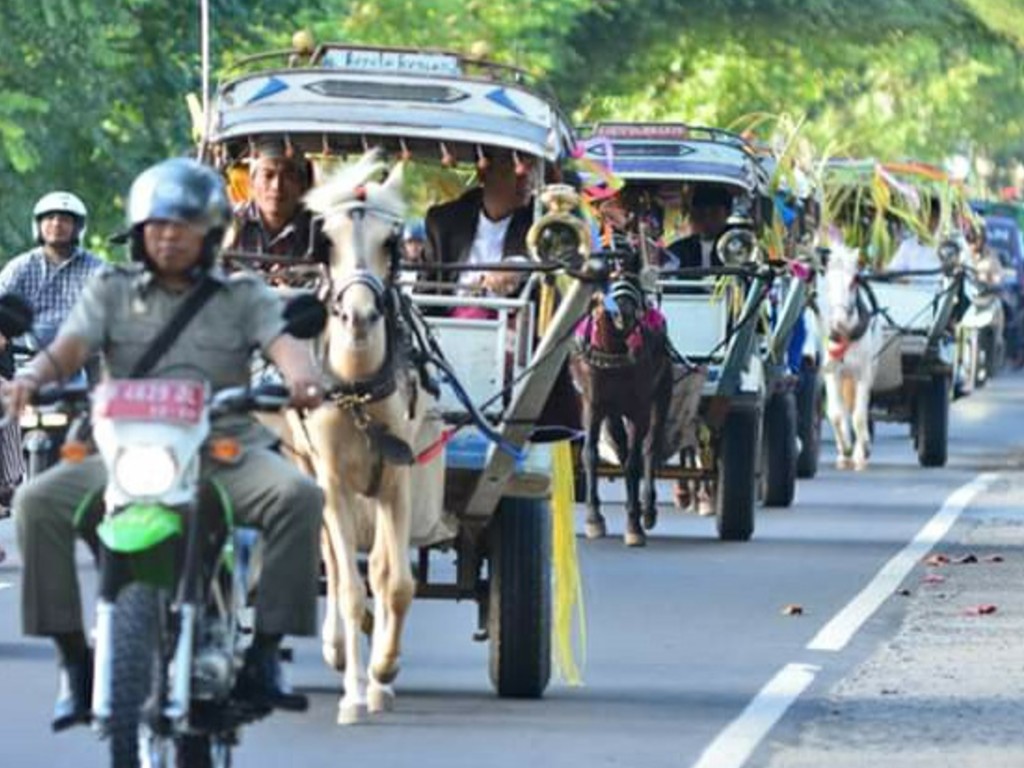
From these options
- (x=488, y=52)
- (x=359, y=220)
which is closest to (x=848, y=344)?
(x=488, y=52)

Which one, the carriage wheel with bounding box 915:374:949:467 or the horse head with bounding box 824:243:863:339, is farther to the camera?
the carriage wheel with bounding box 915:374:949:467


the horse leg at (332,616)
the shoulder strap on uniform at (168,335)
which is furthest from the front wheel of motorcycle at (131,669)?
the horse leg at (332,616)

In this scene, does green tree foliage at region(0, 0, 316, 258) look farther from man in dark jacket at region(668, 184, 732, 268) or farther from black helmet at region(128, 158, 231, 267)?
black helmet at region(128, 158, 231, 267)

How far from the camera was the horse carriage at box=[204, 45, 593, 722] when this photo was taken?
13758 millimetres

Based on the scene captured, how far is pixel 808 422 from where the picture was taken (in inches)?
1237

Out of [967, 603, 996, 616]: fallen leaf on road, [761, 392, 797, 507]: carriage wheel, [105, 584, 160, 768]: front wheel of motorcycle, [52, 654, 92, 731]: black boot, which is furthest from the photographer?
[761, 392, 797, 507]: carriage wheel

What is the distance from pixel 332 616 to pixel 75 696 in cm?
366

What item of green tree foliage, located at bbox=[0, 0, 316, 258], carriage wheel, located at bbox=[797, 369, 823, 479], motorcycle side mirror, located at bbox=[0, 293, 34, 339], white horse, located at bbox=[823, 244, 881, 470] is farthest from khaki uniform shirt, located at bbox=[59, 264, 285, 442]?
white horse, located at bbox=[823, 244, 881, 470]

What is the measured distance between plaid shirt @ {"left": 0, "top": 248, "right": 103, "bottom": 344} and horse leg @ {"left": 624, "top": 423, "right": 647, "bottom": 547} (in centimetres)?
421

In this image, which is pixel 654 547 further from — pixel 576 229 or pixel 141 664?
pixel 141 664

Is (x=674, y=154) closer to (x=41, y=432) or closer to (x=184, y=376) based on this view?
(x=41, y=432)

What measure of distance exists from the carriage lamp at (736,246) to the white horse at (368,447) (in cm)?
964

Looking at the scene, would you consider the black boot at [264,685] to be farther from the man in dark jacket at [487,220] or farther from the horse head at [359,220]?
the man in dark jacket at [487,220]

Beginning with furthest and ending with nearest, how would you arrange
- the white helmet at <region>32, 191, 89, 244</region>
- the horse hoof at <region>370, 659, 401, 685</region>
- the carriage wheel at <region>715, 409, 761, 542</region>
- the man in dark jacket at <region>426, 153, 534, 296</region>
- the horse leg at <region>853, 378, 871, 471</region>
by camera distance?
the horse leg at <region>853, 378, 871, 471</region> → the carriage wheel at <region>715, 409, 761, 542</region> → the white helmet at <region>32, 191, 89, 244</region> → the man in dark jacket at <region>426, 153, 534, 296</region> → the horse hoof at <region>370, 659, 401, 685</region>
